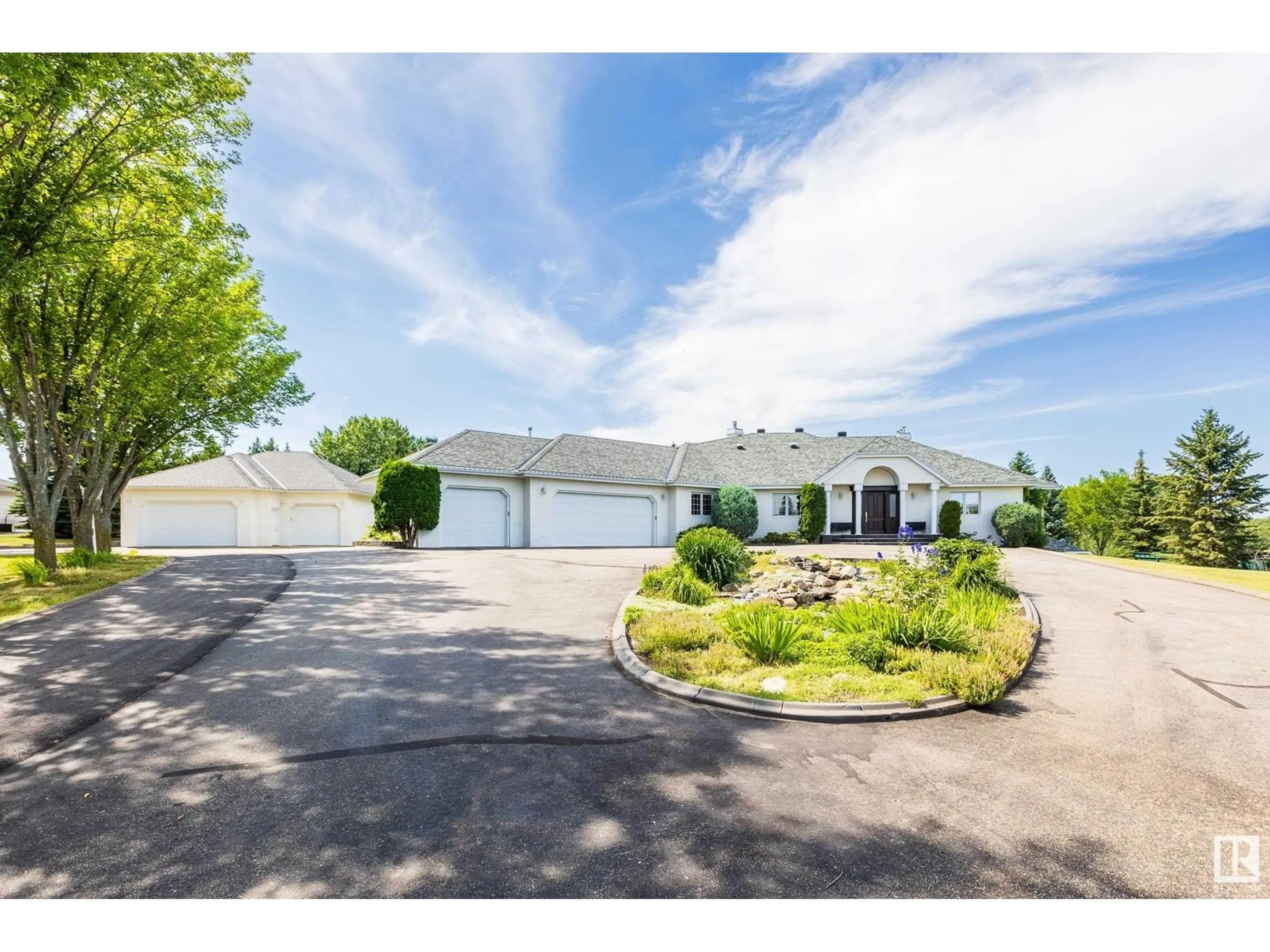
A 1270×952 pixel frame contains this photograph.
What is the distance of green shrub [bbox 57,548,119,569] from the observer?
573 inches

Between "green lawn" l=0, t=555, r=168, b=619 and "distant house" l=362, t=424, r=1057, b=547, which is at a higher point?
"distant house" l=362, t=424, r=1057, b=547

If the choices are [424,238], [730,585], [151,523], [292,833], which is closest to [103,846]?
[292,833]

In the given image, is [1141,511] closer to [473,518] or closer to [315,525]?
[473,518]

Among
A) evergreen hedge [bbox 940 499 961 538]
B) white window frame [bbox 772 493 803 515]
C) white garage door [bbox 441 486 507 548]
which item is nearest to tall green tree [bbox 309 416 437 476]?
white garage door [bbox 441 486 507 548]

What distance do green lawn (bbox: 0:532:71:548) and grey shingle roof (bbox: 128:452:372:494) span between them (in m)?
5.78

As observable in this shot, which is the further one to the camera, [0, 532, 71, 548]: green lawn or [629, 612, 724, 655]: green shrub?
[0, 532, 71, 548]: green lawn

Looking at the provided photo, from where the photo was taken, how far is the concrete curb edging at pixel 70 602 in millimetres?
8820

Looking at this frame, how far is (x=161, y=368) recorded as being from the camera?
53.0ft

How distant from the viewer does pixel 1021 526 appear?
26.4 m

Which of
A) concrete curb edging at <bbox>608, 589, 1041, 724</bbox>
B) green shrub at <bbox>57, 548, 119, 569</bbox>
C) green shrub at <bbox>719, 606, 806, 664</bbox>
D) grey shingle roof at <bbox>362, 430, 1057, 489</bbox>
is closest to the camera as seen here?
concrete curb edging at <bbox>608, 589, 1041, 724</bbox>

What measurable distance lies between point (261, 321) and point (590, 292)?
13681 mm

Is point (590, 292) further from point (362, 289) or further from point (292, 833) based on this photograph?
point (292, 833)

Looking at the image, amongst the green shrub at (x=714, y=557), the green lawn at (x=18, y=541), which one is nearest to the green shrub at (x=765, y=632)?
the green shrub at (x=714, y=557)

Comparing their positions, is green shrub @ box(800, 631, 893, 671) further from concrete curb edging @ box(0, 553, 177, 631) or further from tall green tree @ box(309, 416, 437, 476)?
tall green tree @ box(309, 416, 437, 476)
